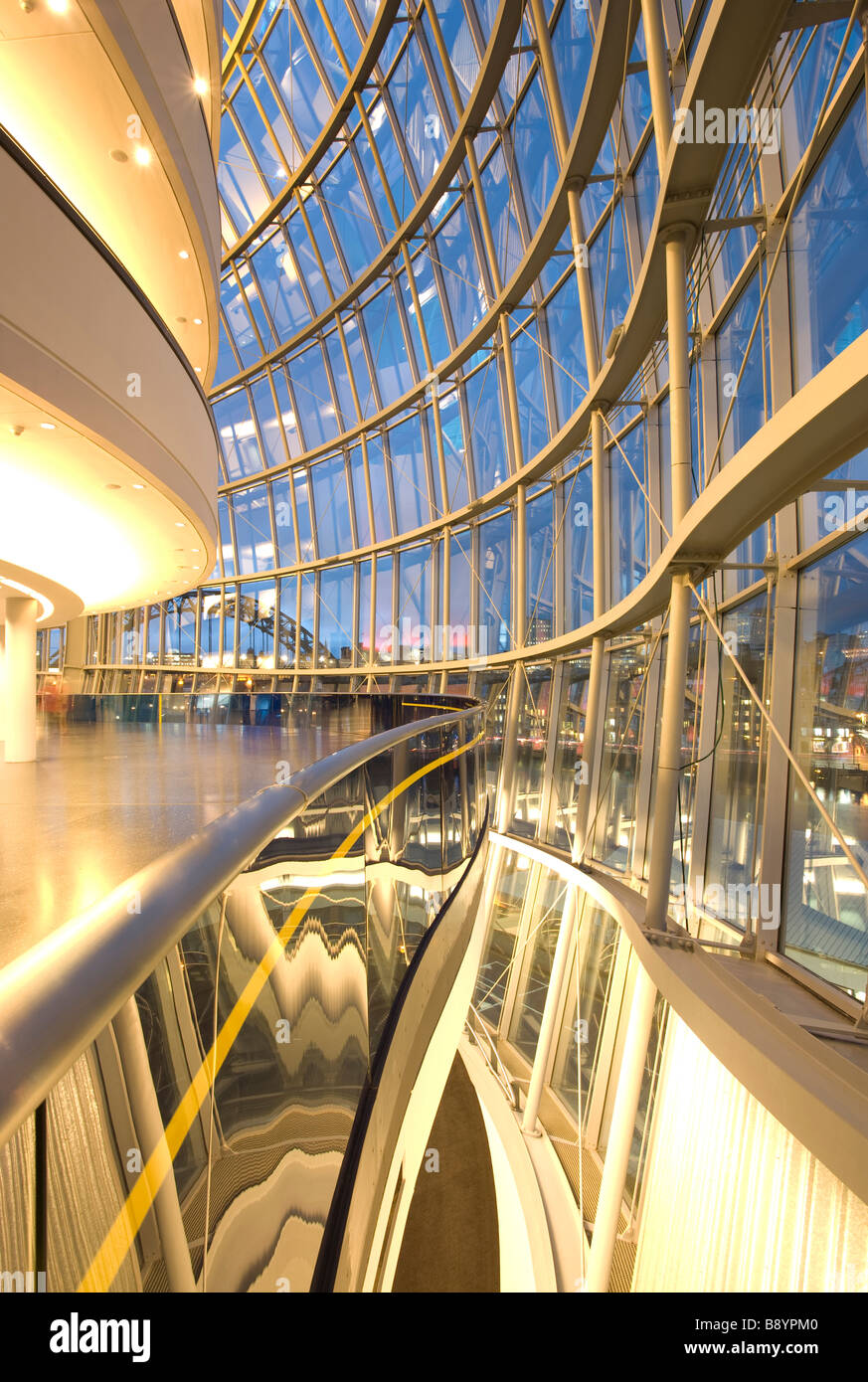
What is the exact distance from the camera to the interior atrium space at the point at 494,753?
3.97 ft

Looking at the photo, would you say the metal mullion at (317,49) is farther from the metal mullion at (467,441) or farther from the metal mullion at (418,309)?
the metal mullion at (467,441)

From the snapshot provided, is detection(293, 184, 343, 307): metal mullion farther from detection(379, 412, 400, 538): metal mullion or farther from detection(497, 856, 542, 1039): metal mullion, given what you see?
detection(497, 856, 542, 1039): metal mullion

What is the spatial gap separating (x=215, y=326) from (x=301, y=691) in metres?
14.3

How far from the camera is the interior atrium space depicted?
1209mm

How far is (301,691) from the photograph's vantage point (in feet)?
79.1

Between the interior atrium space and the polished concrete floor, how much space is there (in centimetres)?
6

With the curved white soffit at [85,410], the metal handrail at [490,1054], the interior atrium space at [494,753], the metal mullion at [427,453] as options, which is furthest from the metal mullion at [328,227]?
the metal handrail at [490,1054]

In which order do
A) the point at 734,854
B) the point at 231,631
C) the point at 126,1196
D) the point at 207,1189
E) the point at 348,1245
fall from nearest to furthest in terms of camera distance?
1. the point at 126,1196
2. the point at 207,1189
3. the point at 348,1245
4. the point at 734,854
5. the point at 231,631

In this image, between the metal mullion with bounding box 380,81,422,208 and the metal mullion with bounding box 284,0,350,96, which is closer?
the metal mullion with bounding box 380,81,422,208

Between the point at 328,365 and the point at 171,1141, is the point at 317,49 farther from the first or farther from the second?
the point at 171,1141

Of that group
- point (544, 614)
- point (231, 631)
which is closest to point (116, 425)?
point (544, 614)

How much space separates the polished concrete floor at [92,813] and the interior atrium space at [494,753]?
62mm

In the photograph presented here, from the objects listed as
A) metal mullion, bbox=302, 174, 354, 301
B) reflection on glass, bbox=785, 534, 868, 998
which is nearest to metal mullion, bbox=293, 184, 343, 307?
metal mullion, bbox=302, 174, 354, 301
